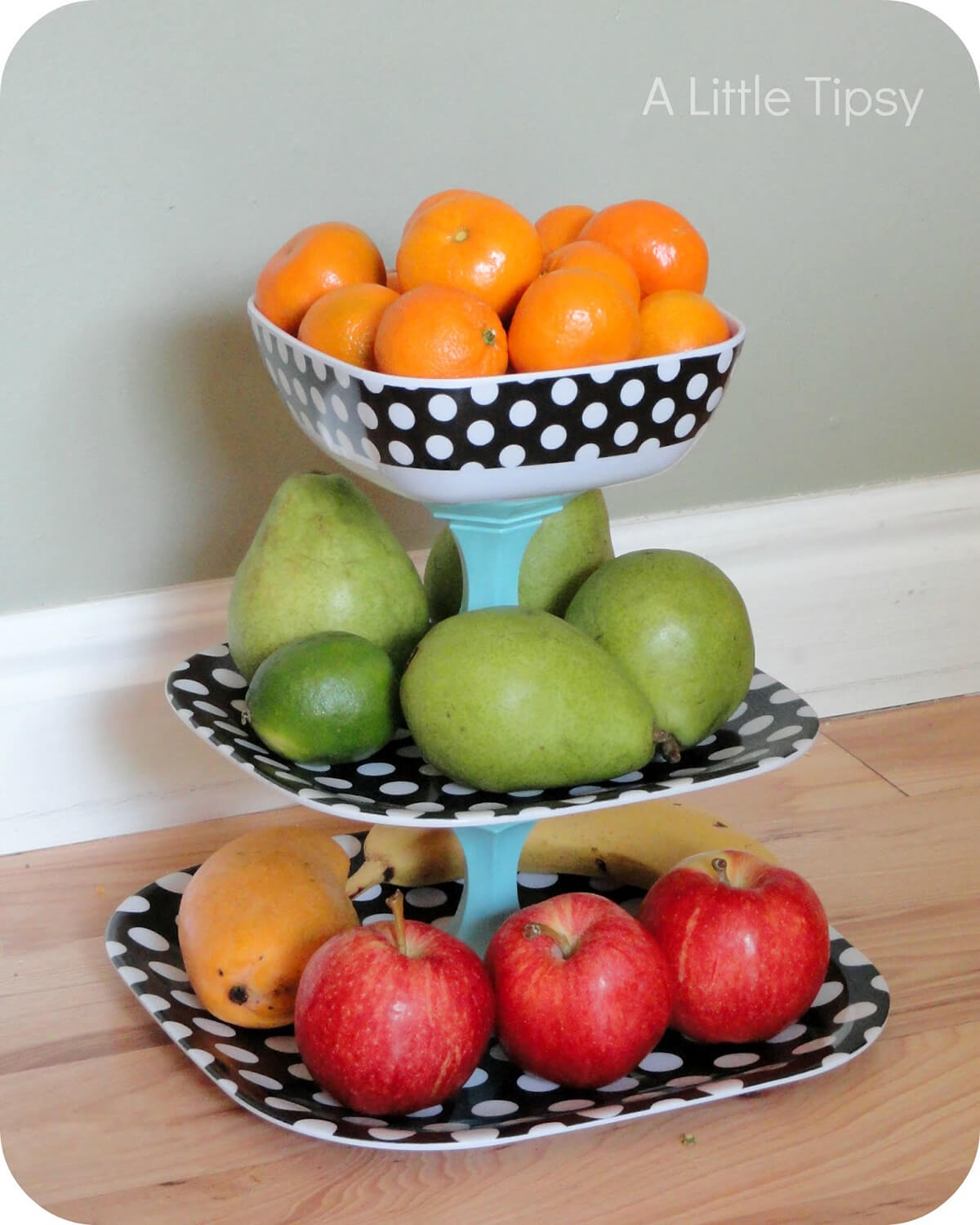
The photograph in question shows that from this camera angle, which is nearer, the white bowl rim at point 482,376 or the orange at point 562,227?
the white bowl rim at point 482,376

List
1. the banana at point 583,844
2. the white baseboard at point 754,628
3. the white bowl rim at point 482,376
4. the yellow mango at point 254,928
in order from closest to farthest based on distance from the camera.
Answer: the white bowl rim at point 482,376, the yellow mango at point 254,928, the banana at point 583,844, the white baseboard at point 754,628

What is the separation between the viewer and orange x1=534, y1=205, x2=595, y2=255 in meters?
0.73

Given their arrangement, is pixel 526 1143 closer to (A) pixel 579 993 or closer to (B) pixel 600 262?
(A) pixel 579 993

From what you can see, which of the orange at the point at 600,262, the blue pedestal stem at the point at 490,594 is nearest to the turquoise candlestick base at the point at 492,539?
the blue pedestal stem at the point at 490,594

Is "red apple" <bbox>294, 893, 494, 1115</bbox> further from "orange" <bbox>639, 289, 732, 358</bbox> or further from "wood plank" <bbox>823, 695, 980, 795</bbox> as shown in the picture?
"wood plank" <bbox>823, 695, 980, 795</bbox>

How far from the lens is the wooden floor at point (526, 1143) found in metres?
0.60

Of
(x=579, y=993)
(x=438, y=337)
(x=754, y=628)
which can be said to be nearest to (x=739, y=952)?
(x=579, y=993)

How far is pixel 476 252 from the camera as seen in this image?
0.64 meters

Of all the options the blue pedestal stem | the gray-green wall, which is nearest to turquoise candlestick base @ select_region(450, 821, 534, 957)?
the blue pedestal stem

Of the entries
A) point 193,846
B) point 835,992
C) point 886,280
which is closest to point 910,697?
point 886,280

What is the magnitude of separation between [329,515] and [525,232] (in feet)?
0.58

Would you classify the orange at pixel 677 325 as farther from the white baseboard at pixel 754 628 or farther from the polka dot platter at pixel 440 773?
the white baseboard at pixel 754 628

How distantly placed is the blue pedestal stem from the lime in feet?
0.23

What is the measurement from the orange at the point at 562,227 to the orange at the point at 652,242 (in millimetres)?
34
